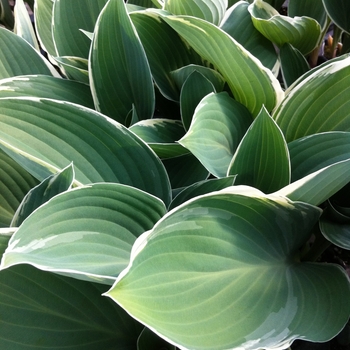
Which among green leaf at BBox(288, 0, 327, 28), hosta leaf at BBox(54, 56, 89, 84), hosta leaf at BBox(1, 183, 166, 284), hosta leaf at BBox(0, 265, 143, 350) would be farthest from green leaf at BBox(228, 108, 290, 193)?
green leaf at BBox(288, 0, 327, 28)

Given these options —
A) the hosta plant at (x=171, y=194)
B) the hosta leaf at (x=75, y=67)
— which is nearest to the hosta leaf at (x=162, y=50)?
the hosta plant at (x=171, y=194)

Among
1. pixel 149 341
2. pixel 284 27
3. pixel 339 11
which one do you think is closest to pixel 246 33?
pixel 284 27

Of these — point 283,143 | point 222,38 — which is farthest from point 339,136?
point 222,38

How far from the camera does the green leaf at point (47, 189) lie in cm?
41

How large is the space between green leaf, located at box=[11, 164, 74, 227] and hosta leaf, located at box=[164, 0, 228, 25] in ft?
1.18

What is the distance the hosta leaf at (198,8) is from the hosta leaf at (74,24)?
135 millimetres

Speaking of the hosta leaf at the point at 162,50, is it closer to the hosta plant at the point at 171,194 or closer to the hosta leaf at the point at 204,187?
the hosta plant at the point at 171,194

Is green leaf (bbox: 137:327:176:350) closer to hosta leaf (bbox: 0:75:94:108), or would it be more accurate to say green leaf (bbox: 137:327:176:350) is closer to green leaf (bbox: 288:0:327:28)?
hosta leaf (bbox: 0:75:94:108)

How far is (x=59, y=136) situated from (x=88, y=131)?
33 millimetres

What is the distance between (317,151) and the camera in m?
0.46

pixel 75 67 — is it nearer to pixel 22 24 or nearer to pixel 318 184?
pixel 22 24

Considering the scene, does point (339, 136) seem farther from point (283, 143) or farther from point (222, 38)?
point (222, 38)

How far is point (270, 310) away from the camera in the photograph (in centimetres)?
37

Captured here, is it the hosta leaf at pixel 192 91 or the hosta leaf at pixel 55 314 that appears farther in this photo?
the hosta leaf at pixel 192 91
